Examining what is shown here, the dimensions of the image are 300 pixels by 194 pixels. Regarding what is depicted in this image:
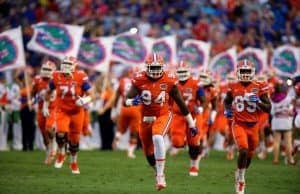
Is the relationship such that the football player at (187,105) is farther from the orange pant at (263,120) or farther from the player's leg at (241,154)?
the orange pant at (263,120)

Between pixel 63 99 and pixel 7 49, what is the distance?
6.40 metres

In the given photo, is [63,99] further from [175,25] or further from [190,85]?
[175,25]

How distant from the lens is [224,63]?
95.3ft

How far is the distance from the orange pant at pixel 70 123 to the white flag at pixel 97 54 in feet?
27.8

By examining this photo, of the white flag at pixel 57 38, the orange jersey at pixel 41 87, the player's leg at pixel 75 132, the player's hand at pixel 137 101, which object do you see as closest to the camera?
the player's hand at pixel 137 101

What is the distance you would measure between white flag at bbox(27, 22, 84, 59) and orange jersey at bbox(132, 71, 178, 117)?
1070 centimetres

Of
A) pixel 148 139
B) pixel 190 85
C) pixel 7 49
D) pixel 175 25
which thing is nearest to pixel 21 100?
pixel 7 49

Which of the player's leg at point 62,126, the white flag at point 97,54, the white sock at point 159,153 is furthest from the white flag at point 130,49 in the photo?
the white sock at point 159,153

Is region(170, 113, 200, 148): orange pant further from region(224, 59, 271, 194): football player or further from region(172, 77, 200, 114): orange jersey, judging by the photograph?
region(224, 59, 271, 194): football player

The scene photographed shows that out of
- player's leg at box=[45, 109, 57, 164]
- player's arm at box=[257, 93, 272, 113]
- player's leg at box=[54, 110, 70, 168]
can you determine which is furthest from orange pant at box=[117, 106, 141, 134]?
player's arm at box=[257, 93, 272, 113]

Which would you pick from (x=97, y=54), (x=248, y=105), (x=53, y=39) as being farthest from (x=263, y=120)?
(x=248, y=105)

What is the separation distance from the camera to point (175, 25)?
104 feet

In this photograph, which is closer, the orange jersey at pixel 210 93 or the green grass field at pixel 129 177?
the green grass field at pixel 129 177

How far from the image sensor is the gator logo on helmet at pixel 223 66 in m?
28.9
